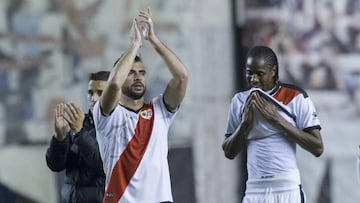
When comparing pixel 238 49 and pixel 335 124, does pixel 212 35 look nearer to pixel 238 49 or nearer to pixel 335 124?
pixel 238 49

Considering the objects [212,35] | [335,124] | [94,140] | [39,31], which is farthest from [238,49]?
[94,140]

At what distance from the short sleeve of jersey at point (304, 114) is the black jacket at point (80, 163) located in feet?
5.00

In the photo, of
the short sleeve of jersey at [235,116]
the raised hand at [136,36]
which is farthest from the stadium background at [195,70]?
the raised hand at [136,36]

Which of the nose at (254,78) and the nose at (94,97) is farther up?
the nose at (254,78)

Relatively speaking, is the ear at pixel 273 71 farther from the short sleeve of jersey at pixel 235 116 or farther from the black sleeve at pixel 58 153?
the black sleeve at pixel 58 153

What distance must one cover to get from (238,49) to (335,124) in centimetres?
143

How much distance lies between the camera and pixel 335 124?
Answer: 11336 millimetres

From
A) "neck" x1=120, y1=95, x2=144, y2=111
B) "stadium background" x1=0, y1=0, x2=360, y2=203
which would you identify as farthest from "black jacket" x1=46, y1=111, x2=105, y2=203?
"stadium background" x1=0, y1=0, x2=360, y2=203

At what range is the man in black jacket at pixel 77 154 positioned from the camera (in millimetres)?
7945

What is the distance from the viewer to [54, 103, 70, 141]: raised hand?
7891 mm

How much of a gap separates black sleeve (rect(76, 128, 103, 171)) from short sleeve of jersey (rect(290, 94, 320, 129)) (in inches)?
59.8

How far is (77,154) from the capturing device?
808 cm

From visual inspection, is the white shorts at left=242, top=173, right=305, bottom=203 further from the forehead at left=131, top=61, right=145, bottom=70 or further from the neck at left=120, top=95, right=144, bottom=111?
the forehead at left=131, top=61, right=145, bottom=70

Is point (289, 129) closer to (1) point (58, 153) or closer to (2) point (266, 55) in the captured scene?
(2) point (266, 55)
